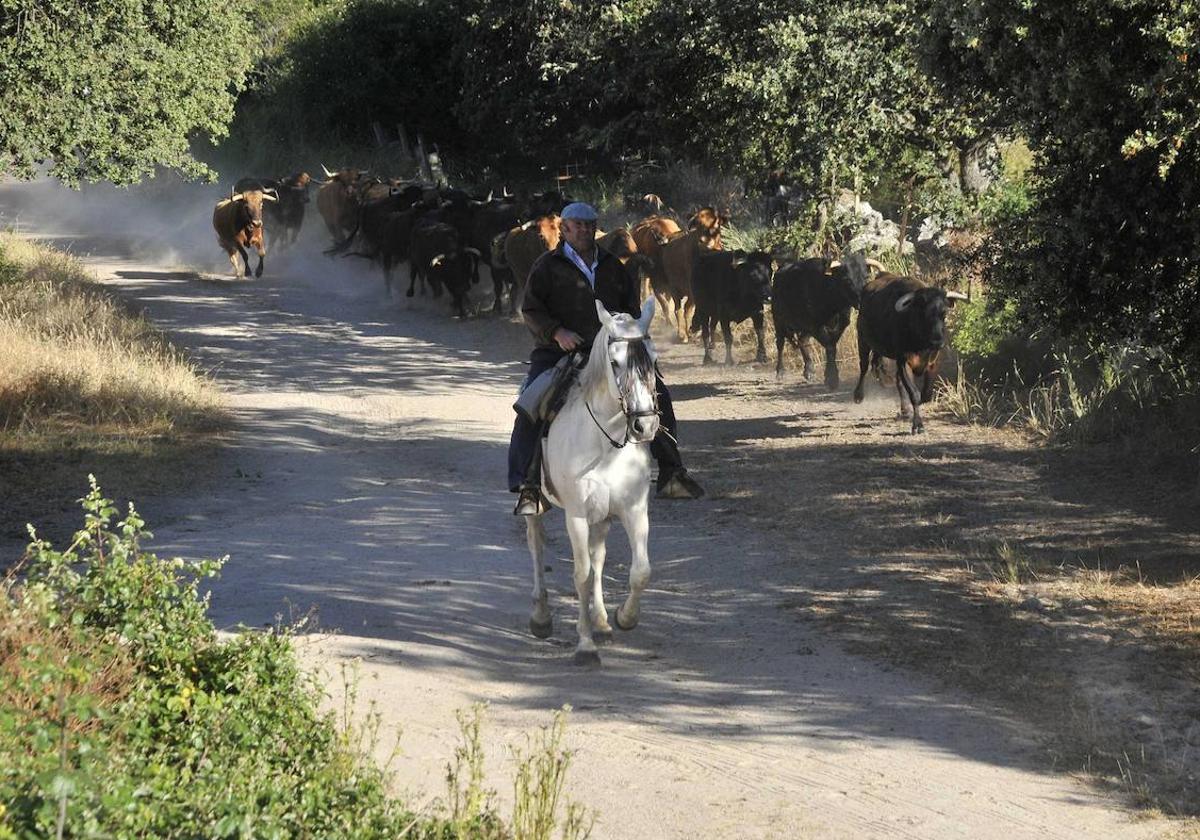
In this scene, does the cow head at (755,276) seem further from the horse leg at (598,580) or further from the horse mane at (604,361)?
the horse mane at (604,361)

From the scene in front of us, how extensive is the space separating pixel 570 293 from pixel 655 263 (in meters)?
14.1

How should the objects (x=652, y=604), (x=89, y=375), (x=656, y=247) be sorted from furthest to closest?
(x=656, y=247), (x=89, y=375), (x=652, y=604)

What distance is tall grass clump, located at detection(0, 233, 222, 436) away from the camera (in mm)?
16281

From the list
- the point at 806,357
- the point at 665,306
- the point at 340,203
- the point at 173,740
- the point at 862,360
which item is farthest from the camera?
the point at 340,203

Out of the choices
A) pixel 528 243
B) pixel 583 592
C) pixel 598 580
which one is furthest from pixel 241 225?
pixel 583 592

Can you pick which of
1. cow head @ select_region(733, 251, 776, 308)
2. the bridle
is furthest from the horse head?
cow head @ select_region(733, 251, 776, 308)

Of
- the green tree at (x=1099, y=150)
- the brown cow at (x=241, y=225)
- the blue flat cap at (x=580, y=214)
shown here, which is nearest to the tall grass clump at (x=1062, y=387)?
the green tree at (x=1099, y=150)

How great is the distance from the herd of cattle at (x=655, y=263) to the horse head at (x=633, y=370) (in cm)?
503

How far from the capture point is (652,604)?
1069 centimetres

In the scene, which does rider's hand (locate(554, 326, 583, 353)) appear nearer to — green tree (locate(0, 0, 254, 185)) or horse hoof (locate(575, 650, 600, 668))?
horse hoof (locate(575, 650, 600, 668))

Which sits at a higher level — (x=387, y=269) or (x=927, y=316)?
(x=387, y=269)

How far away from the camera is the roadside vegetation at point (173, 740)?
5152mm

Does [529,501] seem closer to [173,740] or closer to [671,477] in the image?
[671,477]

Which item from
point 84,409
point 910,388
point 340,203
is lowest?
point 84,409
